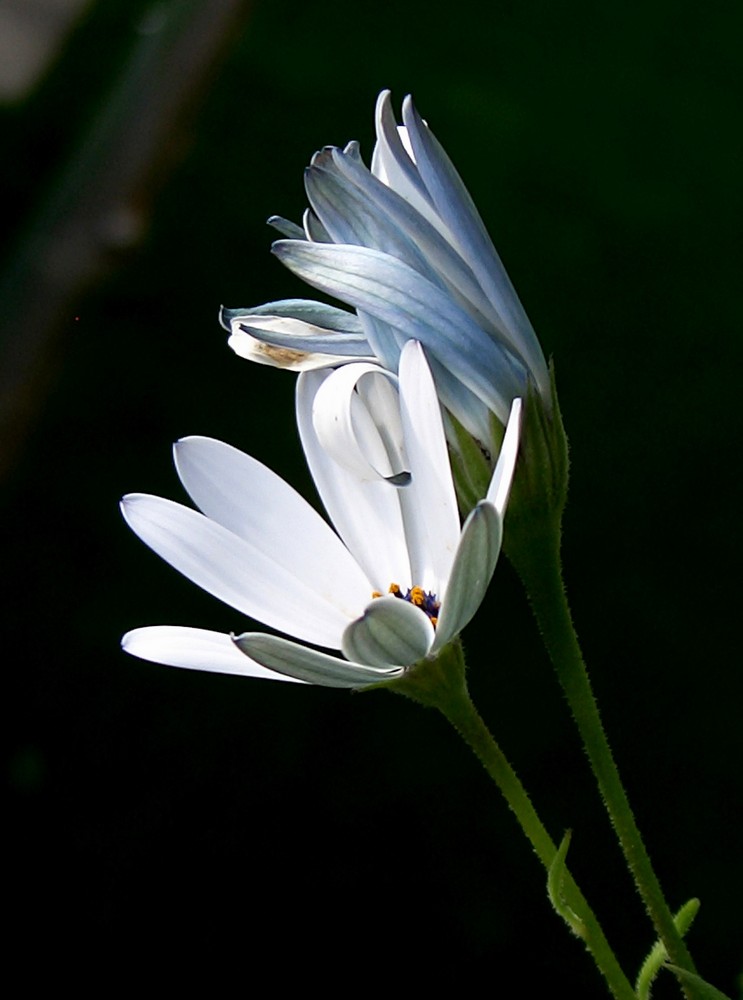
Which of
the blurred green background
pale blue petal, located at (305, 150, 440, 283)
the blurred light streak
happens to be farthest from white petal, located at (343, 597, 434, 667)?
the blurred light streak

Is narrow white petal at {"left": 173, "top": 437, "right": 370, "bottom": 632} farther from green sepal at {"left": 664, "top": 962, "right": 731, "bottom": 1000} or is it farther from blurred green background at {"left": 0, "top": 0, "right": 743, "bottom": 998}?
blurred green background at {"left": 0, "top": 0, "right": 743, "bottom": 998}

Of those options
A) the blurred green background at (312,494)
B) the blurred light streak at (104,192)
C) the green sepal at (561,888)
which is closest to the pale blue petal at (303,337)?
the green sepal at (561,888)

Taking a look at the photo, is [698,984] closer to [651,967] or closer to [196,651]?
[651,967]

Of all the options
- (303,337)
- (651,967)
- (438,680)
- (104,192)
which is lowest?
(651,967)

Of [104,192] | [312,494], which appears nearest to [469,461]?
[312,494]

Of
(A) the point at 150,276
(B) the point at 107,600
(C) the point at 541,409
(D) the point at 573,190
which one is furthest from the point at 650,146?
(C) the point at 541,409

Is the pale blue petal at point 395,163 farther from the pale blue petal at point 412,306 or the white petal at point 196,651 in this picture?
the white petal at point 196,651
